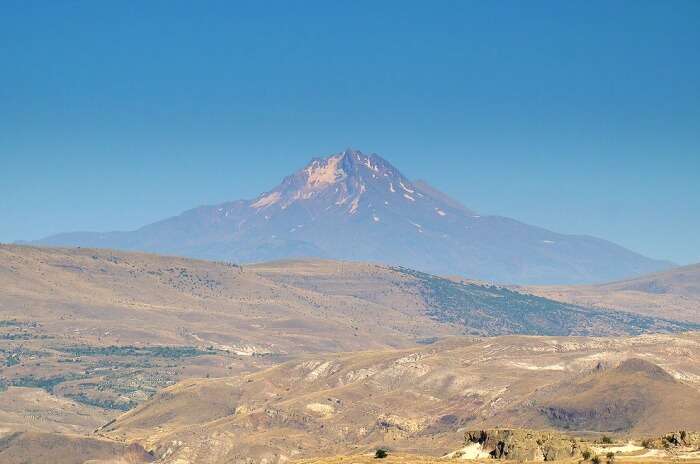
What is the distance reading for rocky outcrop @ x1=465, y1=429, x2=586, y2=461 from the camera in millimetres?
164375

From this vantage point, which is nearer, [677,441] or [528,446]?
[677,441]

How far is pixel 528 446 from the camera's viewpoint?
168 metres

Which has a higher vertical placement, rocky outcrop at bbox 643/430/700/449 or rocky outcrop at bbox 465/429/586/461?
rocky outcrop at bbox 643/430/700/449

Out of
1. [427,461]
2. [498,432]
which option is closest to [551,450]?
[498,432]

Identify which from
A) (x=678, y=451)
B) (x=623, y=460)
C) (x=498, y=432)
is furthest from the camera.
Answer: (x=498, y=432)

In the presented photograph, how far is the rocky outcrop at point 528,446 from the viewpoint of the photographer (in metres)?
164

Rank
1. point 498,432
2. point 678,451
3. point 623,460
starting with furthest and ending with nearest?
1. point 498,432
2. point 678,451
3. point 623,460

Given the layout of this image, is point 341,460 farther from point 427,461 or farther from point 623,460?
point 623,460

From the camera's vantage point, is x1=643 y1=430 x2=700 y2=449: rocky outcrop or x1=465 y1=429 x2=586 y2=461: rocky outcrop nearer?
x1=643 y1=430 x2=700 y2=449: rocky outcrop

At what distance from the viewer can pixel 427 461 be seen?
495 feet

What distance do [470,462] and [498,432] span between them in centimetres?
2475

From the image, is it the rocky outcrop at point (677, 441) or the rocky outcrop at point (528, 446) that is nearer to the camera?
the rocky outcrop at point (677, 441)

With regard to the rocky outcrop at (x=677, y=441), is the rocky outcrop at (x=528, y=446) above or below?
below

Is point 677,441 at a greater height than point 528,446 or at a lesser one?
greater
